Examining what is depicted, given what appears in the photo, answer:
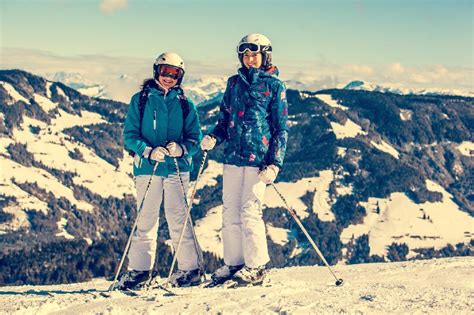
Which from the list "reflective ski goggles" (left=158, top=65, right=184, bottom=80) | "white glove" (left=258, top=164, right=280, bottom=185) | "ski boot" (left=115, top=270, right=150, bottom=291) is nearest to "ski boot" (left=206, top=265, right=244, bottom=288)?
"ski boot" (left=115, top=270, right=150, bottom=291)

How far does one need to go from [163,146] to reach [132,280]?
303 cm

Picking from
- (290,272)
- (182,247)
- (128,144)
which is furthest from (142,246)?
(290,272)

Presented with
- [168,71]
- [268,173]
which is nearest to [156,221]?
[268,173]

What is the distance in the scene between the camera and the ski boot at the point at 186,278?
14797 mm

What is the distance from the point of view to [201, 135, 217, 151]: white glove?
1383cm

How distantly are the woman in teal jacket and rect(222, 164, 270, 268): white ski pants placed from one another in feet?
3.68

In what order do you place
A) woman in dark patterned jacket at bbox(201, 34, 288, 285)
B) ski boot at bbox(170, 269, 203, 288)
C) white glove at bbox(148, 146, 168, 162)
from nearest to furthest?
woman in dark patterned jacket at bbox(201, 34, 288, 285) < white glove at bbox(148, 146, 168, 162) < ski boot at bbox(170, 269, 203, 288)

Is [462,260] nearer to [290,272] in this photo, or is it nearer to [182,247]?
[290,272]

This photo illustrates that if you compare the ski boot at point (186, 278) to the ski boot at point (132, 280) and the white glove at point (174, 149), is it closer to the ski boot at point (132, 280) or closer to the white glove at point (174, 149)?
the ski boot at point (132, 280)

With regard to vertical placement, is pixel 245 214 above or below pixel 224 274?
above

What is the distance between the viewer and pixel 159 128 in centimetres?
1470

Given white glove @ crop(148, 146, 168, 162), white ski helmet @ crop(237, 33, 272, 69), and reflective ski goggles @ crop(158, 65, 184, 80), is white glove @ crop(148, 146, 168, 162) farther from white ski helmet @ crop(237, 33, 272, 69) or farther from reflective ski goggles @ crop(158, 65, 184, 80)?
white ski helmet @ crop(237, 33, 272, 69)

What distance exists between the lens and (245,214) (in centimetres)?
1391

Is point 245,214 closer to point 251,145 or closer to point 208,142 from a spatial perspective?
point 251,145
